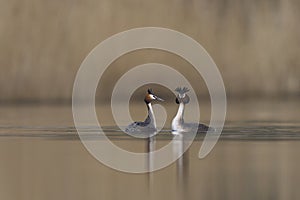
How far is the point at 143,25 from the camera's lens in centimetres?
3894

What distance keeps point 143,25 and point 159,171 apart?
1794 centimetres

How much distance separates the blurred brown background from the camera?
37.0 metres

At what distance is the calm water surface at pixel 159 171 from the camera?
742 inches

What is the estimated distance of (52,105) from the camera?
Answer: 120 feet

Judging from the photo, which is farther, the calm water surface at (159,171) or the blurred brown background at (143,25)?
the blurred brown background at (143,25)

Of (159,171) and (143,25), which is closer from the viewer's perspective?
(159,171)

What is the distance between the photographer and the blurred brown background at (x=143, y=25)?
121ft

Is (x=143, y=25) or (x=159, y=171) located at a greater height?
(x=143, y=25)

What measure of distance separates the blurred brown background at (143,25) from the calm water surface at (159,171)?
24.2 feet

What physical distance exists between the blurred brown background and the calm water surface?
737cm

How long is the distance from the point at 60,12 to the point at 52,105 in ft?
14.2

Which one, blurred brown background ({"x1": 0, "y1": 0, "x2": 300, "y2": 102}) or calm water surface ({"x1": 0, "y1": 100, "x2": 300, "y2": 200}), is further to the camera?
blurred brown background ({"x1": 0, "y1": 0, "x2": 300, "y2": 102})

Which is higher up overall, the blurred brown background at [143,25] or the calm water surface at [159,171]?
the blurred brown background at [143,25]

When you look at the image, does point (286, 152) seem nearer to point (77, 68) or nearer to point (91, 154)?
point (91, 154)
